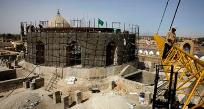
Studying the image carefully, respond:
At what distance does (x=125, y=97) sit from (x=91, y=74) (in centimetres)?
480

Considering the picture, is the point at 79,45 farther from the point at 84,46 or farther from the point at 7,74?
the point at 7,74

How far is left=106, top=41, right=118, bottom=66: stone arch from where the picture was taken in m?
21.4

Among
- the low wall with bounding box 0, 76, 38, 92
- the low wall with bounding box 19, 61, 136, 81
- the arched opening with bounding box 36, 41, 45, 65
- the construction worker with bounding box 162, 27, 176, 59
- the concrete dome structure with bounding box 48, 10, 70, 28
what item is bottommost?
the low wall with bounding box 0, 76, 38, 92

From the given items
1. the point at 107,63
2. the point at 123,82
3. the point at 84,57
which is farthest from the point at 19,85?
the point at 123,82

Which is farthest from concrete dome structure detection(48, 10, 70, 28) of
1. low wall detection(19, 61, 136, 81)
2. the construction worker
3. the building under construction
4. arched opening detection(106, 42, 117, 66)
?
the construction worker

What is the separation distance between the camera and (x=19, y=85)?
2066 cm

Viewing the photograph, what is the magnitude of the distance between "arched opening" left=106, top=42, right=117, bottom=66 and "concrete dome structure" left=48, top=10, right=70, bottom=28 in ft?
24.5

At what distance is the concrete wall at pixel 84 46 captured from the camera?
20438 mm

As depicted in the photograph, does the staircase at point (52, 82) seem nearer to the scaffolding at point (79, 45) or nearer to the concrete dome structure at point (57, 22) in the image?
the scaffolding at point (79, 45)

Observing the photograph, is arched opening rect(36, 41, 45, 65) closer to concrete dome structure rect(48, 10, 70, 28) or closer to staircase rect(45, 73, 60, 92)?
concrete dome structure rect(48, 10, 70, 28)

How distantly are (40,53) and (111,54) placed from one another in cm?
870

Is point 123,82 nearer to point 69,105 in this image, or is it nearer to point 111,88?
point 111,88

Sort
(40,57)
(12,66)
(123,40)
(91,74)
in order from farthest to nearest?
1. (12,66)
2. (40,57)
3. (123,40)
4. (91,74)

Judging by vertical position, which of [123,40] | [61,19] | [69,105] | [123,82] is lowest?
[69,105]
